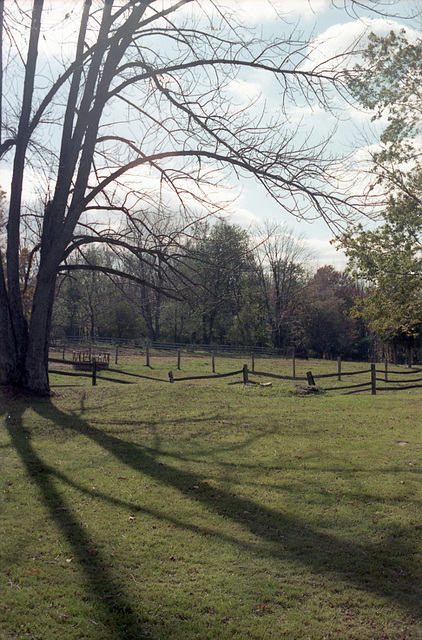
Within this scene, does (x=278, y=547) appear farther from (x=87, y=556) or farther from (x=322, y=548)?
(x=87, y=556)

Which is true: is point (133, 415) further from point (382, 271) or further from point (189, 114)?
point (382, 271)

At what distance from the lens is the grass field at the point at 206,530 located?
147 inches

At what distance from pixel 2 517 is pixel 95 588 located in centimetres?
175

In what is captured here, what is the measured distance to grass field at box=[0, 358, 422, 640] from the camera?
3.73 meters

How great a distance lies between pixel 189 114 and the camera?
10406mm

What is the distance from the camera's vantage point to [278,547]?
194 inches

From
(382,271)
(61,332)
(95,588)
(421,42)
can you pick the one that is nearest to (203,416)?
(95,588)

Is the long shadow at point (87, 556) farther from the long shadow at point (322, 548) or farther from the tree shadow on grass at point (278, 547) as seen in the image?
the long shadow at point (322, 548)

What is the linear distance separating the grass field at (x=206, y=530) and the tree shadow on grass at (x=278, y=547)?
17 mm

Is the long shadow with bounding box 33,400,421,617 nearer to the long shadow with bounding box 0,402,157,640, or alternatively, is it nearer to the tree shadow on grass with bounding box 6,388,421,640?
the tree shadow on grass with bounding box 6,388,421,640

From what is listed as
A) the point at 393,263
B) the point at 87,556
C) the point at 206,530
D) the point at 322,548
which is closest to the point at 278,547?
the point at 322,548

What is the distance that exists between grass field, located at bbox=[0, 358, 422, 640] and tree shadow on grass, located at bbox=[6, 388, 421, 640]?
2 cm

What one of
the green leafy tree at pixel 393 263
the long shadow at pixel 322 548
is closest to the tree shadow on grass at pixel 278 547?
the long shadow at pixel 322 548

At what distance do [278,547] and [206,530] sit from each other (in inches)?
30.7
